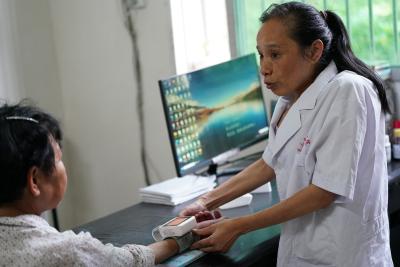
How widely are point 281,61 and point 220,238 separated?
48 cm

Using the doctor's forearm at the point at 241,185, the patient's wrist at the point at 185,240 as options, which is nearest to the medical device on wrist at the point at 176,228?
the patient's wrist at the point at 185,240

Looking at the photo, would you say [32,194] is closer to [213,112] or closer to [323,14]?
[323,14]

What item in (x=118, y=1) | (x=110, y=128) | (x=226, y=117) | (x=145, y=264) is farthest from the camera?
(x=110, y=128)

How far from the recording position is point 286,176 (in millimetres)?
1532

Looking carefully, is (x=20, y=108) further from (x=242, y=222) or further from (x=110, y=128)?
(x=110, y=128)

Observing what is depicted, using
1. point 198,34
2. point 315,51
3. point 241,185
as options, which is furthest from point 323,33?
point 198,34

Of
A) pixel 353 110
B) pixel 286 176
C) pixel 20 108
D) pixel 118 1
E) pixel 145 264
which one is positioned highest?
pixel 118 1

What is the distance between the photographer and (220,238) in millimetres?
1540

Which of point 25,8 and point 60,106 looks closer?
point 25,8

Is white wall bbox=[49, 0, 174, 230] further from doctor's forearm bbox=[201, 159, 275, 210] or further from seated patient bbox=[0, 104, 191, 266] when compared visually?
seated patient bbox=[0, 104, 191, 266]

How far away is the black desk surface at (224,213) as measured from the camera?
5.11 feet

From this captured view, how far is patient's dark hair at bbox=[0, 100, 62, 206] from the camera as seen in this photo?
3.71 feet

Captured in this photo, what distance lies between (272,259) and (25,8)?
7.15ft

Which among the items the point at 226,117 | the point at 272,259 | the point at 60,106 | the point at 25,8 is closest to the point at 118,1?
the point at 25,8
